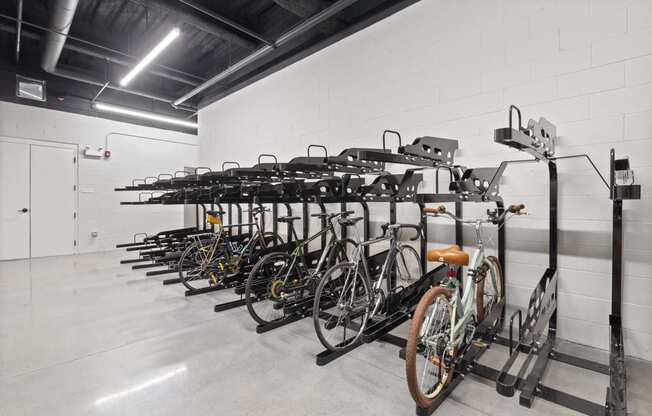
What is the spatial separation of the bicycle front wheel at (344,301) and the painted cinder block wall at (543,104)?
1.22 m

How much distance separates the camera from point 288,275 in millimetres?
3012

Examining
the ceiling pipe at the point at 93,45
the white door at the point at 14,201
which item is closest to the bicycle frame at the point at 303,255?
the ceiling pipe at the point at 93,45

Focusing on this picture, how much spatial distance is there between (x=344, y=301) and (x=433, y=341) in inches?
36.1

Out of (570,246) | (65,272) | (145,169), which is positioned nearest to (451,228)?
(570,246)

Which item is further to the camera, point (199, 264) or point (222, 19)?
point (222, 19)

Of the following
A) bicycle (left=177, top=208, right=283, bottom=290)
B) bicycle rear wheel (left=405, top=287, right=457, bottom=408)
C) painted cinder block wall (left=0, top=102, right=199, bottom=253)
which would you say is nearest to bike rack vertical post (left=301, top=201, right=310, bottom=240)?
bicycle (left=177, top=208, right=283, bottom=290)

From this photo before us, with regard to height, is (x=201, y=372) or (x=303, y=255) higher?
(x=303, y=255)

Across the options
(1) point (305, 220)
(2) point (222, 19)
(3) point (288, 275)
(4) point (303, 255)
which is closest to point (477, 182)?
(4) point (303, 255)

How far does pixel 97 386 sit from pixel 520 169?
3574 millimetres

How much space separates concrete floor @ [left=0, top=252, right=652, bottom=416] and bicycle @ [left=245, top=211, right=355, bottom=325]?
0.26 meters

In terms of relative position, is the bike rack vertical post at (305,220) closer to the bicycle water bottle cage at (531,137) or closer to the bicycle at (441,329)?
the bicycle at (441,329)

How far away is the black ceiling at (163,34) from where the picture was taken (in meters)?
4.20

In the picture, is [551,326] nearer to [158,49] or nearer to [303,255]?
[303,255]

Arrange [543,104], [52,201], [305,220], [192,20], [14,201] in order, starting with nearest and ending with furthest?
[543,104] → [192,20] → [305,220] → [14,201] → [52,201]
